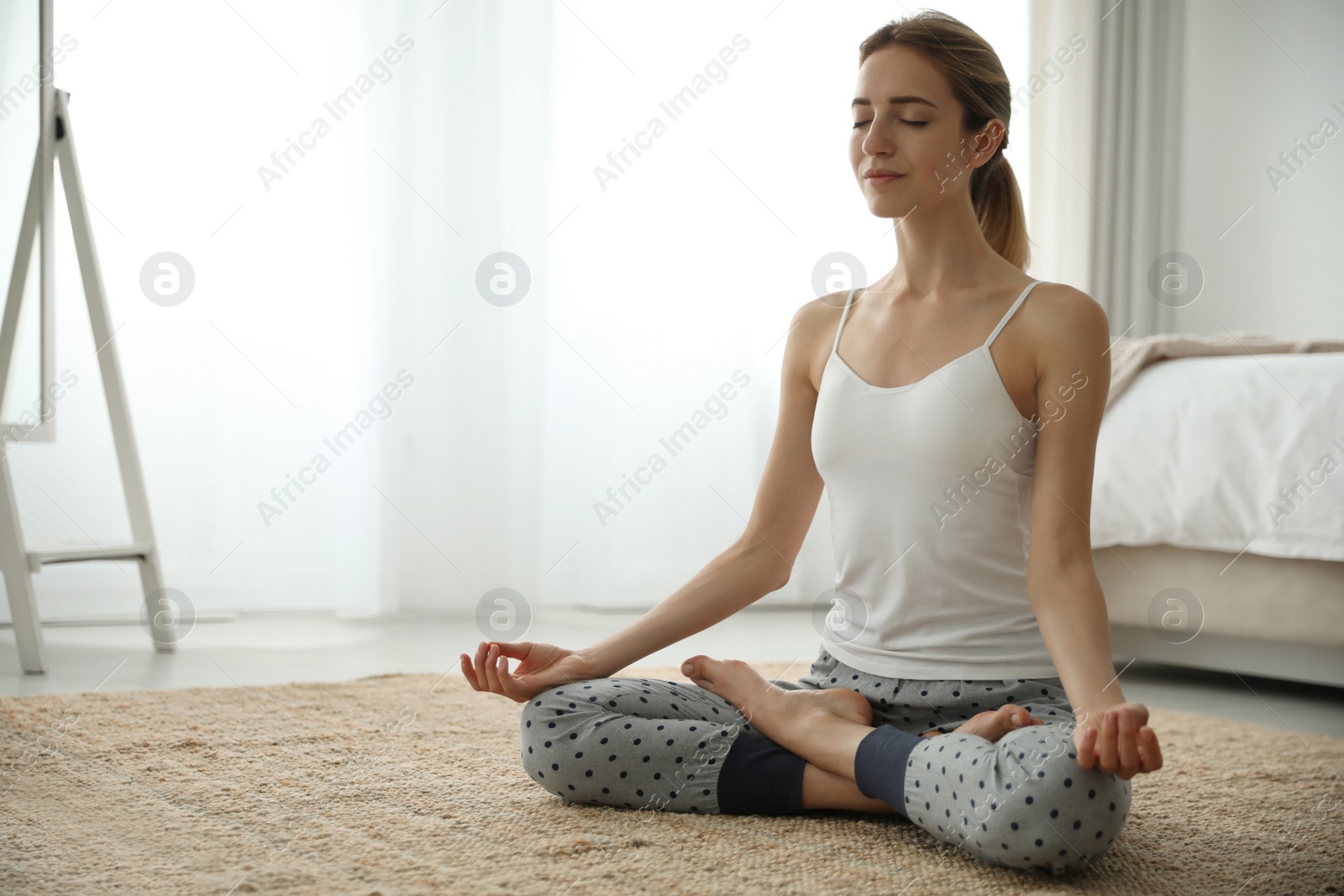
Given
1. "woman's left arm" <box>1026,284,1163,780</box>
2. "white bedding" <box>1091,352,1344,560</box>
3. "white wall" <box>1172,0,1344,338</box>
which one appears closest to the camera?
"woman's left arm" <box>1026,284,1163,780</box>

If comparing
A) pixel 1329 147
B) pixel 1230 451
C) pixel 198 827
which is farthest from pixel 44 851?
pixel 1329 147

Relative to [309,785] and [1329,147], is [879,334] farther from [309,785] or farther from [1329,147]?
[1329,147]

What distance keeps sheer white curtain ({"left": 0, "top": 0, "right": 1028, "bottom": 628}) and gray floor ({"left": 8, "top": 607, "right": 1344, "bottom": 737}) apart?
12 centimetres

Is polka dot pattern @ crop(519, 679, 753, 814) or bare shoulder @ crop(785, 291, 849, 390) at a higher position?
bare shoulder @ crop(785, 291, 849, 390)

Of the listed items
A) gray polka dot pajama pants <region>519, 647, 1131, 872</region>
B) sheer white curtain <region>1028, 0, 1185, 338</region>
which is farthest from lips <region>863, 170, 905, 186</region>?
sheer white curtain <region>1028, 0, 1185, 338</region>

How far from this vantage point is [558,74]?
2742 millimetres

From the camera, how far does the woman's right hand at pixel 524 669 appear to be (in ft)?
3.43

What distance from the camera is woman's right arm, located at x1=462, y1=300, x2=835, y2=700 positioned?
3.63 ft

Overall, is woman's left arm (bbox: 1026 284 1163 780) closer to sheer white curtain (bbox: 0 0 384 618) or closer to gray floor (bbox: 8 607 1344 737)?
gray floor (bbox: 8 607 1344 737)

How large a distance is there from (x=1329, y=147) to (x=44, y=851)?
3.75m

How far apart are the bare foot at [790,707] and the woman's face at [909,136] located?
0.45 metres

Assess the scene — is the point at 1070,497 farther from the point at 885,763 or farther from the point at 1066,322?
the point at 885,763

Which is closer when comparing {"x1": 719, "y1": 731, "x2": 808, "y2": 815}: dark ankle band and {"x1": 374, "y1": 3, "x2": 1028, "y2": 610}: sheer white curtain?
{"x1": 719, "y1": 731, "x2": 808, "y2": 815}: dark ankle band

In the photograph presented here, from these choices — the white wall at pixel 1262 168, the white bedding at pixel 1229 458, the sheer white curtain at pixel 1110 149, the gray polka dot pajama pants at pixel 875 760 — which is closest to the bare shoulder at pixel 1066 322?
the gray polka dot pajama pants at pixel 875 760
